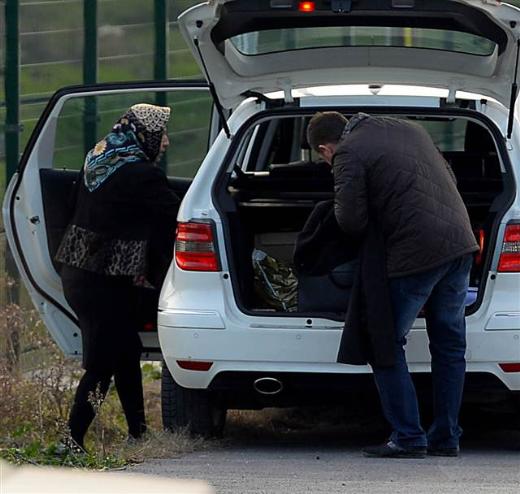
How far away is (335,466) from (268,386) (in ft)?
1.54

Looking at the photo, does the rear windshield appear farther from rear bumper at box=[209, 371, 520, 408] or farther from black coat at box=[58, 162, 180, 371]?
rear bumper at box=[209, 371, 520, 408]

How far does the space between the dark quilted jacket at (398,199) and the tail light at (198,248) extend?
63cm

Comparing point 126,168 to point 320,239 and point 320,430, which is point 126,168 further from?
point 320,430

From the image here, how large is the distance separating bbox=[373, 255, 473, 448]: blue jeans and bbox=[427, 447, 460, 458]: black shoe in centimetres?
14

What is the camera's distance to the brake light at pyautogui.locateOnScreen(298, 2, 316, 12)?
5691 mm

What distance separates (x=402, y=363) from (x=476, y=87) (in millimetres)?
1392

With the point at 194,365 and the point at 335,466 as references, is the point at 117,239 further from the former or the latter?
the point at 335,466

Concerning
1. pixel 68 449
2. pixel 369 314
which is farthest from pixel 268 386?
pixel 68 449

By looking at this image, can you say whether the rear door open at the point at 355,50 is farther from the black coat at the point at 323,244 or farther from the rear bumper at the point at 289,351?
the rear bumper at the point at 289,351

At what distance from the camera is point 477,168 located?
730 centimetres

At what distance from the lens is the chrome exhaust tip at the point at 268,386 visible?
5.90 metres

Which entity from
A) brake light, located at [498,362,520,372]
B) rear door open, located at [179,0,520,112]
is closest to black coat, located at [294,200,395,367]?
brake light, located at [498,362,520,372]

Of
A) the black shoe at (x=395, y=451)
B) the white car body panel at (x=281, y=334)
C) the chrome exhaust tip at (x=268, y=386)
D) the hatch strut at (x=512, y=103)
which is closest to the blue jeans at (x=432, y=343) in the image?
the black shoe at (x=395, y=451)

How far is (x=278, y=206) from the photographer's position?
6512 millimetres
